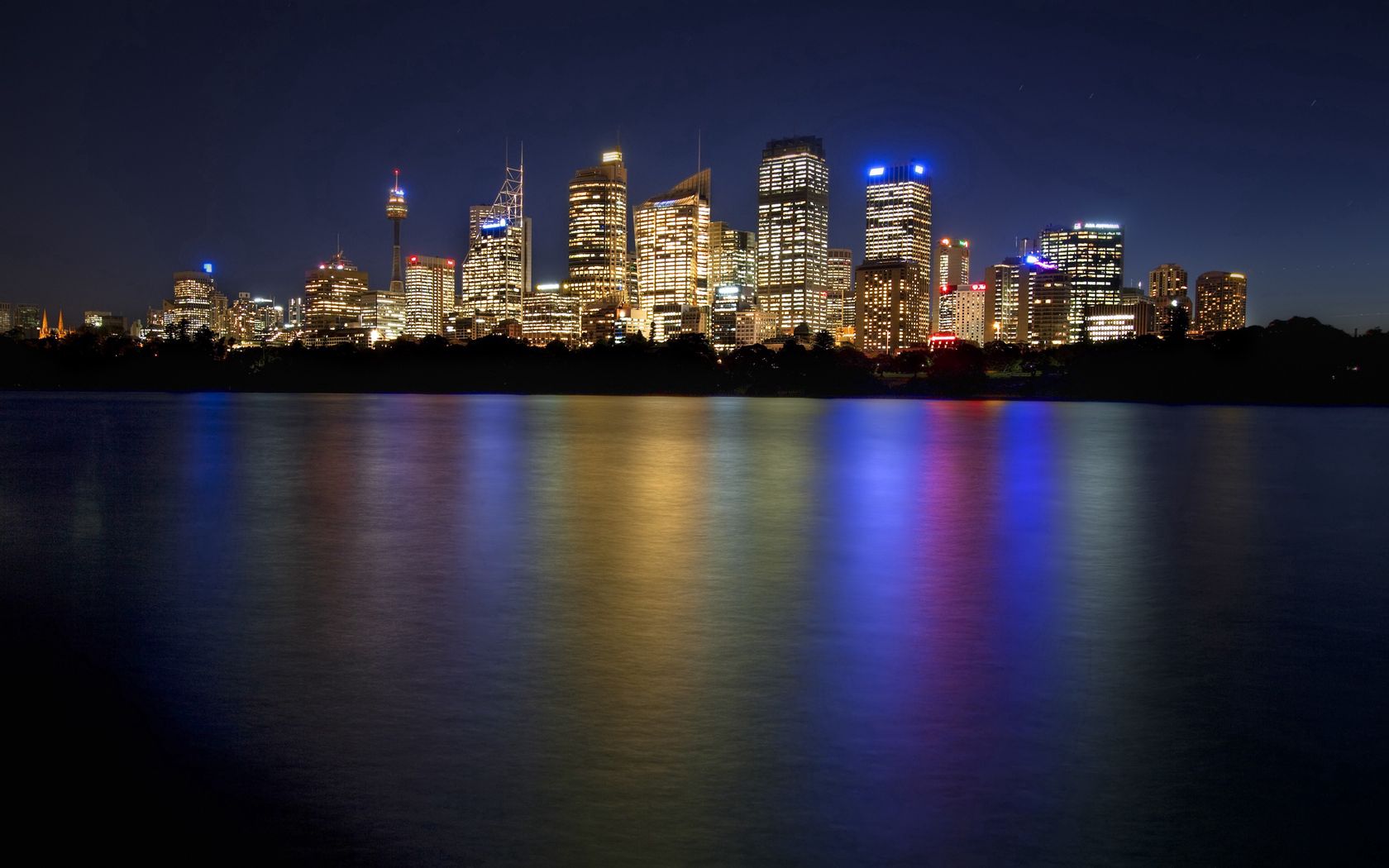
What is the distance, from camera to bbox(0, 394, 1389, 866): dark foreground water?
239 inches

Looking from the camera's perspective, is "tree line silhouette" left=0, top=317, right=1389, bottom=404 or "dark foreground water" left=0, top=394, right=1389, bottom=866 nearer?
"dark foreground water" left=0, top=394, right=1389, bottom=866

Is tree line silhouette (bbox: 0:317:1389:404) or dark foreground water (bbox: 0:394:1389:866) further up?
tree line silhouette (bbox: 0:317:1389:404)

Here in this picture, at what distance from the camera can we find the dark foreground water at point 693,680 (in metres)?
6.06

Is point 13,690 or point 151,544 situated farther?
point 151,544

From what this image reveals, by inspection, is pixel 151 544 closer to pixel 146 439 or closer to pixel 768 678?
pixel 768 678

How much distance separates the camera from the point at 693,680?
29.3 feet

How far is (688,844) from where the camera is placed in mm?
5773

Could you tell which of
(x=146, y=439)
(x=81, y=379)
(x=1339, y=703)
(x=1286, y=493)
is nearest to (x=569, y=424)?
(x=146, y=439)

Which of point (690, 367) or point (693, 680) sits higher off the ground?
point (690, 367)

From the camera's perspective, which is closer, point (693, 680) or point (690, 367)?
point (693, 680)

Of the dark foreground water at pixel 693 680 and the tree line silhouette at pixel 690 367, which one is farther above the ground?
the tree line silhouette at pixel 690 367

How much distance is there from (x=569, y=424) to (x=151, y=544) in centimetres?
4378

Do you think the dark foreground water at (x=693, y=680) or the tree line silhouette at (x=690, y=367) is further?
the tree line silhouette at (x=690, y=367)

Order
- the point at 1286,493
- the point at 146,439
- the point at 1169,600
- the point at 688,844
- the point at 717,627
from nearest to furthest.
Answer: the point at 688,844 → the point at 717,627 → the point at 1169,600 → the point at 1286,493 → the point at 146,439
